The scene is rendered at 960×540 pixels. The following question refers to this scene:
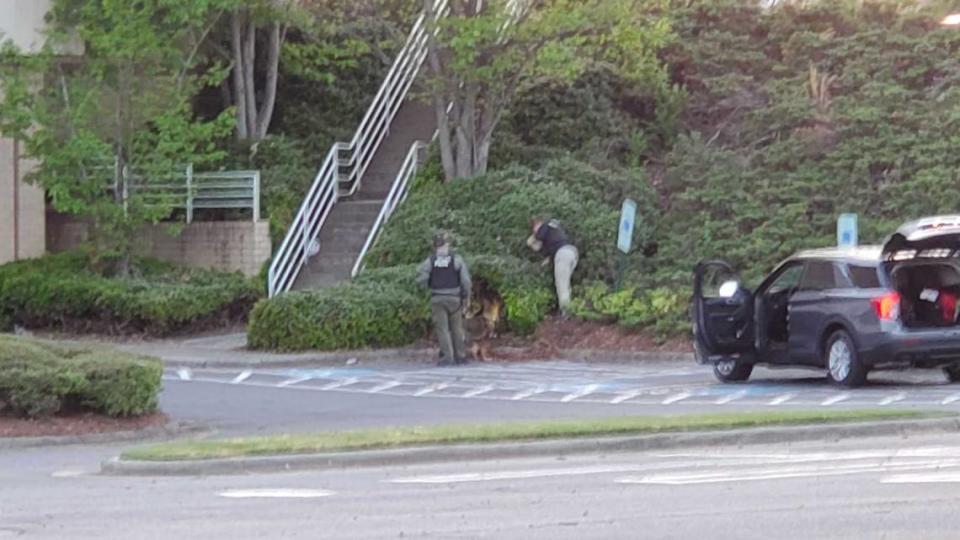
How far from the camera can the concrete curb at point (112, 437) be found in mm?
18953

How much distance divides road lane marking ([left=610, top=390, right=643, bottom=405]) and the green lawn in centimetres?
394

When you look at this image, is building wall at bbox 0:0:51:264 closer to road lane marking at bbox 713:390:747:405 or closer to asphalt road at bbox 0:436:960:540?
road lane marking at bbox 713:390:747:405

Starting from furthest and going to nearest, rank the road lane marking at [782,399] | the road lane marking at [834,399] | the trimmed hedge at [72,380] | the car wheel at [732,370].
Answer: the car wheel at [732,370] → the road lane marking at [782,399] → the road lane marking at [834,399] → the trimmed hedge at [72,380]

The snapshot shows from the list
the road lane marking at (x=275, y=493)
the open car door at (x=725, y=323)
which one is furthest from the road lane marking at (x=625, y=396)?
the road lane marking at (x=275, y=493)

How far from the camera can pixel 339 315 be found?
29062 millimetres

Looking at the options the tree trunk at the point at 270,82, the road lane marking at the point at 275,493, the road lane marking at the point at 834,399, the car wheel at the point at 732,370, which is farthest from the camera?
the tree trunk at the point at 270,82

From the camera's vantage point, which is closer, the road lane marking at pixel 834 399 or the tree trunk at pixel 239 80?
the road lane marking at pixel 834 399

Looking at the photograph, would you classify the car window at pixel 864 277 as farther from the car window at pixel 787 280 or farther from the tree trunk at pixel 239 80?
the tree trunk at pixel 239 80

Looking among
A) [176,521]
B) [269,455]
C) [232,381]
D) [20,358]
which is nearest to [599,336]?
[232,381]

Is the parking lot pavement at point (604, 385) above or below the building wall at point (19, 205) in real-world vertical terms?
below

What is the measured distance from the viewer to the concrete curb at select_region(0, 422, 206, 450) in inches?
746

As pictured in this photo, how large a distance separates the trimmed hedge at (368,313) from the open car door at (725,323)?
20.6 feet

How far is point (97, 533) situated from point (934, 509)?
5018mm

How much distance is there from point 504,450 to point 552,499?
3293 mm
